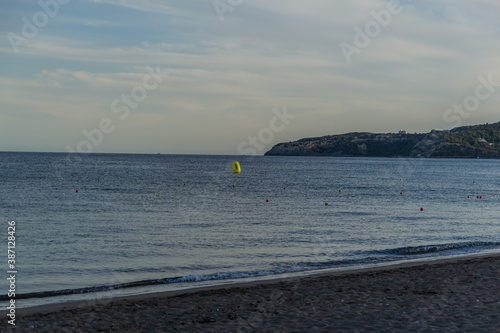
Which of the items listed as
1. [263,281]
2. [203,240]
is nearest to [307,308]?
[263,281]

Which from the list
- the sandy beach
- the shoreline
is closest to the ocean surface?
the shoreline

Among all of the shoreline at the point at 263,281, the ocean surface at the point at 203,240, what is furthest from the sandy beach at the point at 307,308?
the ocean surface at the point at 203,240

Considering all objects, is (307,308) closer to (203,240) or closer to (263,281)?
(263,281)

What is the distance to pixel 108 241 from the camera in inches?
822

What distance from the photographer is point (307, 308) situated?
1074cm

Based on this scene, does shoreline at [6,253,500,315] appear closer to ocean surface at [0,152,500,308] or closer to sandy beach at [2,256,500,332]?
sandy beach at [2,256,500,332]

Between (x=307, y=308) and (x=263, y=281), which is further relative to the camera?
(x=263, y=281)

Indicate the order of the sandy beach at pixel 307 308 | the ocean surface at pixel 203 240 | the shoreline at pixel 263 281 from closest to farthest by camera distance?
the sandy beach at pixel 307 308, the shoreline at pixel 263 281, the ocean surface at pixel 203 240

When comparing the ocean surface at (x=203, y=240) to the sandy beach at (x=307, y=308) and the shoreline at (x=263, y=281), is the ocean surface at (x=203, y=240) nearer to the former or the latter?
the shoreline at (x=263, y=281)

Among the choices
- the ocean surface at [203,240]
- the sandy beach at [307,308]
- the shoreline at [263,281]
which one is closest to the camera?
the sandy beach at [307,308]

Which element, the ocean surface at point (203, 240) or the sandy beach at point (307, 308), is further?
the ocean surface at point (203, 240)

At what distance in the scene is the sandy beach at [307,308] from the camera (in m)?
9.36

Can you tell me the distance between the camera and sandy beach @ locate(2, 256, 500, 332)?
936 cm

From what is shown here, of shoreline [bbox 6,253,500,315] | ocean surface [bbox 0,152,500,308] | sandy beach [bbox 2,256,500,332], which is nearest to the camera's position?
sandy beach [bbox 2,256,500,332]
